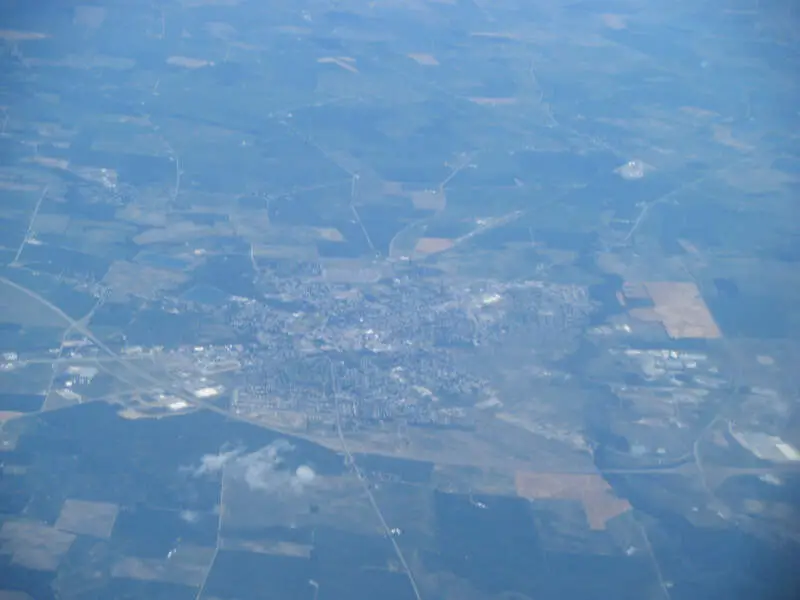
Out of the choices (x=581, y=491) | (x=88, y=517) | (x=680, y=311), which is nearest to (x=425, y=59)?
→ (x=680, y=311)

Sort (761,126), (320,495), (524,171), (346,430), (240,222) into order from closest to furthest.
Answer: (320,495) → (346,430) → (240,222) → (524,171) → (761,126)

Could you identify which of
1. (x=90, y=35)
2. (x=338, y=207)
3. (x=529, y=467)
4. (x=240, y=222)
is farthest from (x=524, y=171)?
(x=90, y=35)

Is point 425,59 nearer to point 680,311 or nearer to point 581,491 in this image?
point 680,311

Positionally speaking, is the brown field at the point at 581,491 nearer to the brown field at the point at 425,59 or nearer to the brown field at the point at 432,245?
the brown field at the point at 432,245

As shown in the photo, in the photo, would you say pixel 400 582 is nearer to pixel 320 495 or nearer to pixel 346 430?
pixel 320 495

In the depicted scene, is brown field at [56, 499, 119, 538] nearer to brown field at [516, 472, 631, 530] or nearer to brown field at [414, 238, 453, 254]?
brown field at [516, 472, 631, 530]

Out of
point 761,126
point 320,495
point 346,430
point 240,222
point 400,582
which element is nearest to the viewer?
point 400,582

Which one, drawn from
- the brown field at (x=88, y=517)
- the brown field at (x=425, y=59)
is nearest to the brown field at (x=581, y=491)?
the brown field at (x=88, y=517)

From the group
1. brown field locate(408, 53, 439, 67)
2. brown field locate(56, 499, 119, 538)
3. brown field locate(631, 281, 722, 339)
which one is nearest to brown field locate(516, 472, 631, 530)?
brown field locate(631, 281, 722, 339)
